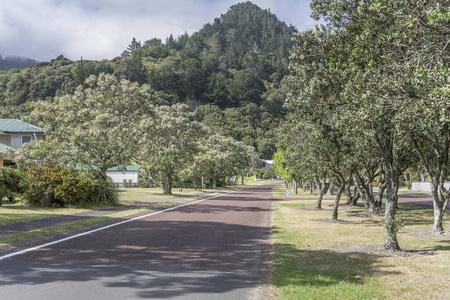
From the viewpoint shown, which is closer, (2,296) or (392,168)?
(2,296)

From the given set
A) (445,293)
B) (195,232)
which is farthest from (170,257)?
(445,293)

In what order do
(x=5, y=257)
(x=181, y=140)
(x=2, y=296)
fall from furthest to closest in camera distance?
(x=181, y=140)
(x=5, y=257)
(x=2, y=296)

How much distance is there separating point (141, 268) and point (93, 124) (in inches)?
737

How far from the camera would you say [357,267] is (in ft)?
25.5

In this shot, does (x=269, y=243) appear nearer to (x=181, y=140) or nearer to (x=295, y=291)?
(x=295, y=291)

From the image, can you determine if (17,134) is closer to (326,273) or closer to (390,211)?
(390,211)

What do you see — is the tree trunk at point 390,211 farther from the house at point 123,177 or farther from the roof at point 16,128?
the house at point 123,177

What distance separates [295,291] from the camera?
5.99m

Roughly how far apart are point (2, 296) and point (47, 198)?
16.3 metres

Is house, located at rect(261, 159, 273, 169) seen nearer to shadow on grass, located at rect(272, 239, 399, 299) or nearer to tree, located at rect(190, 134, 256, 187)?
tree, located at rect(190, 134, 256, 187)

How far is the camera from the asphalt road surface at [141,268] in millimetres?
5676

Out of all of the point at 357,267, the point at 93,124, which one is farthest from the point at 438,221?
the point at 93,124

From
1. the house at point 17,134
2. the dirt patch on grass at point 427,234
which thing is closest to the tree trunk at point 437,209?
the dirt patch on grass at point 427,234

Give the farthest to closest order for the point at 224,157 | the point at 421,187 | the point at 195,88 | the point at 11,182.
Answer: the point at 195,88
the point at 421,187
the point at 224,157
the point at 11,182
